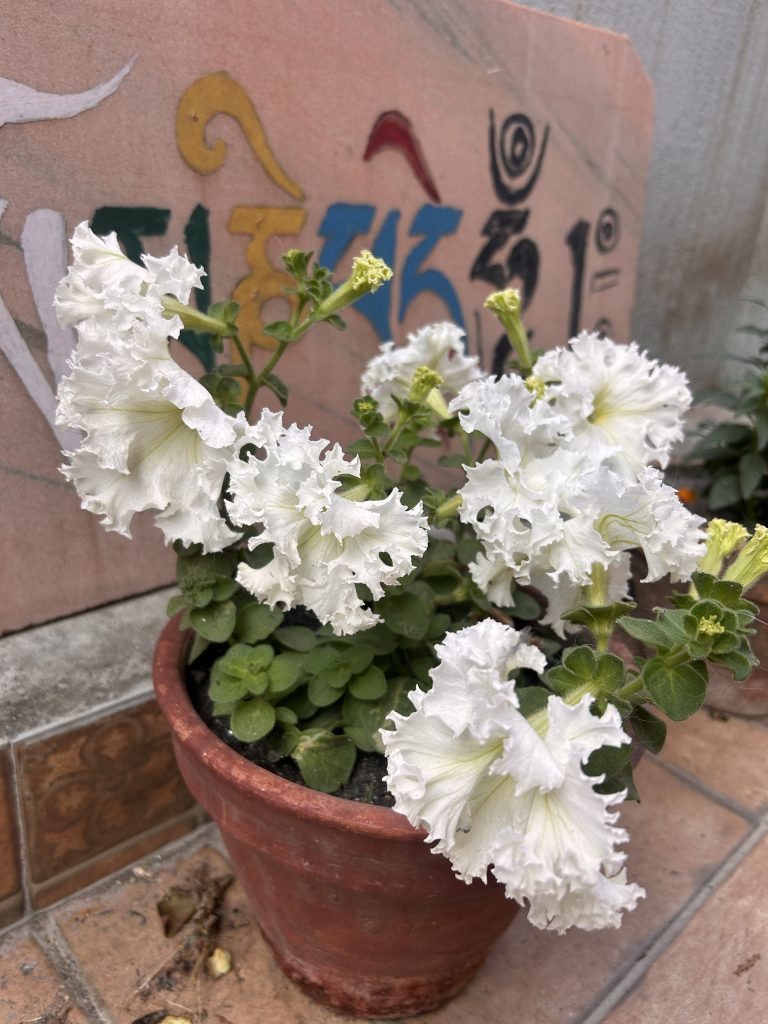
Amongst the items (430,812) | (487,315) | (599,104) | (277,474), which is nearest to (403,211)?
(487,315)

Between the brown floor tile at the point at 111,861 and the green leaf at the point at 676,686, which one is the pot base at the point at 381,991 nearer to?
the brown floor tile at the point at 111,861

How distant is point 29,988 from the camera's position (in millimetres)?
1253

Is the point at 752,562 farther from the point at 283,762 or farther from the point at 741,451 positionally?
the point at 741,451

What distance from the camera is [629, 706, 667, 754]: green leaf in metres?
0.96

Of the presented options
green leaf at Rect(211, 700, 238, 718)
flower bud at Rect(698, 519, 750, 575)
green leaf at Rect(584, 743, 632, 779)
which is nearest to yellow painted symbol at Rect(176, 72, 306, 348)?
green leaf at Rect(211, 700, 238, 718)

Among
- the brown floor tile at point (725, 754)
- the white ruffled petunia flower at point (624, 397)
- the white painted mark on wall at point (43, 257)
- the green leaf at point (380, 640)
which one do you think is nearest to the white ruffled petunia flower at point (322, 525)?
the green leaf at point (380, 640)

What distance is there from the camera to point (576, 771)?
2.46 feet

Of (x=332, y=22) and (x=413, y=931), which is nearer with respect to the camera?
(x=413, y=931)

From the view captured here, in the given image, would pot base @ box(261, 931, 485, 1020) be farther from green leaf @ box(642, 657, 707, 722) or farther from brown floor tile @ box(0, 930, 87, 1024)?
green leaf @ box(642, 657, 707, 722)

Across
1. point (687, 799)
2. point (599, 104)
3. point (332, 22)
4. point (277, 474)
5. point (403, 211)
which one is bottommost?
point (687, 799)

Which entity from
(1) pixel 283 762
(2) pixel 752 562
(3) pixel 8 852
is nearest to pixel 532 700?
(2) pixel 752 562

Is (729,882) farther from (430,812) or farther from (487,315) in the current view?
(487,315)

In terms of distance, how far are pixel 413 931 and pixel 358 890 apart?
0.41ft

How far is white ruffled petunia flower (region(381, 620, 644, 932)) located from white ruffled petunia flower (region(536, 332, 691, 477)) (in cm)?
44
